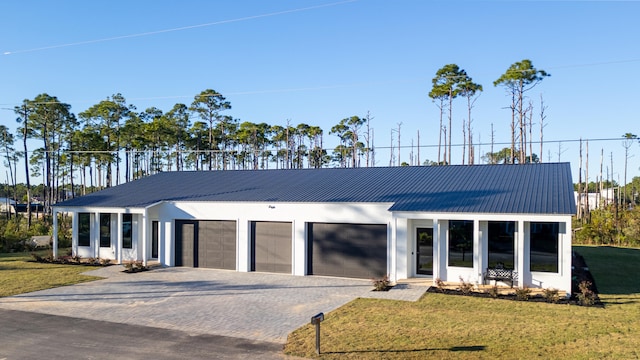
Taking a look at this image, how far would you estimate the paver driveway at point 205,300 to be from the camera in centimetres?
1175

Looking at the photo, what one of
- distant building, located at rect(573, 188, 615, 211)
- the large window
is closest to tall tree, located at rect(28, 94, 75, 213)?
the large window

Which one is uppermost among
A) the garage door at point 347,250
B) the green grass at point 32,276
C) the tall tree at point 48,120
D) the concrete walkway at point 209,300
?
the tall tree at point 48,120

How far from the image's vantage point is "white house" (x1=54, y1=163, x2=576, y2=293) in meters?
15.8

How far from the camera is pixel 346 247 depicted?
728 inches

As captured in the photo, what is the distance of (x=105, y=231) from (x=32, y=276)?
4.71 meters

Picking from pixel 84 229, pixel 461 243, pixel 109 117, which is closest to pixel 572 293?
pixel 461 243

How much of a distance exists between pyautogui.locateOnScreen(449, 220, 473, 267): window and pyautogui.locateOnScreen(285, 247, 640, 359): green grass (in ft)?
7.82

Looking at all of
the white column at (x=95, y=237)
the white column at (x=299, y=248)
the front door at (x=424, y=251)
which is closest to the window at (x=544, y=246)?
the front door at (x=424, y=251)

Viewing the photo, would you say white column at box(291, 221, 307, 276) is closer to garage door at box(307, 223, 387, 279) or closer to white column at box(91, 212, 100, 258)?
garage door at box(307, 223, 387, 279)

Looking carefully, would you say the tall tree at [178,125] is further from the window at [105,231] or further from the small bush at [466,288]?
the small bush at [466,288]

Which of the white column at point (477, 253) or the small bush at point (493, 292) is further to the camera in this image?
the white column at point (477, 253)

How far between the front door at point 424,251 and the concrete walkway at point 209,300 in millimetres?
1555

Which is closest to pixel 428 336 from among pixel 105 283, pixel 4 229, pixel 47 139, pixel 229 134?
pixel 105 283

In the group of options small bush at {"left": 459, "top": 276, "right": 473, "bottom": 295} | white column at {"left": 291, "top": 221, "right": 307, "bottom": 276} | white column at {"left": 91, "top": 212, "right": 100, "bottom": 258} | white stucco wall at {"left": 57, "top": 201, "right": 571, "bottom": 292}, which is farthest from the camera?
white column at {"left": 91, "top": 212, "right": 100, "bottom": 258}
